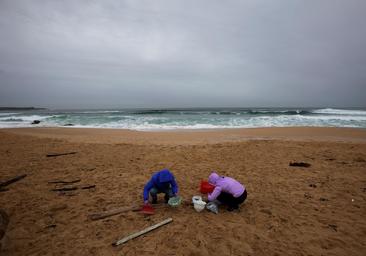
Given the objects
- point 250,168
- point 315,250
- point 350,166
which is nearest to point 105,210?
point 315,250

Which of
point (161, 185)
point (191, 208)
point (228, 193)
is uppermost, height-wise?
point (161, 185)

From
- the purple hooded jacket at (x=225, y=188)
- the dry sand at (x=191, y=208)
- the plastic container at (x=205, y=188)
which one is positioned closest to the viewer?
the dry sand at (x=191, y=208)

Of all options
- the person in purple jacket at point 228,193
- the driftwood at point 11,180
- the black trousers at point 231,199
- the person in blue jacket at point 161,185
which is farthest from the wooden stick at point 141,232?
the driftwood at point 11,180

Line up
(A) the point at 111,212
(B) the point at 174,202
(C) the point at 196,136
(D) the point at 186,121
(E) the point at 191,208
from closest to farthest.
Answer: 1. (A) the point at 111,212
2. (B) the point at 174,202
3. (E) the point at 191,208
4. (C) the point at 196,136
5. (D) the point at 186,121

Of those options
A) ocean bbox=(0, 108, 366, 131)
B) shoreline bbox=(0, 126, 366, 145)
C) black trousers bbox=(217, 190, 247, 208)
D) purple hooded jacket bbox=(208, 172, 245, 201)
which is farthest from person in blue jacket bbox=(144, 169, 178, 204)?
ocean bbox=(0, 108, 366, 131)

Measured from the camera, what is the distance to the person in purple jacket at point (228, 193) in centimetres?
383

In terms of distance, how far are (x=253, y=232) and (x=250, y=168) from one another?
345cm

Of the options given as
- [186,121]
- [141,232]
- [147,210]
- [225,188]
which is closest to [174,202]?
[147,210]

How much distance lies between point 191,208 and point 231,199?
80 cm

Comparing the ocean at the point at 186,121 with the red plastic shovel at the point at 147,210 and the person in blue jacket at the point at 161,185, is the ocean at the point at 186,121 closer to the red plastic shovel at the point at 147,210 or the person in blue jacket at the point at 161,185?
the person in blue jacket at the point at 161,185

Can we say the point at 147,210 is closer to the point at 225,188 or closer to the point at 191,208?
the point at 191,208

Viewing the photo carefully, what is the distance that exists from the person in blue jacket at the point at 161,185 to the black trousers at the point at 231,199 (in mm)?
916

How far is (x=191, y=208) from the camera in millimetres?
4051

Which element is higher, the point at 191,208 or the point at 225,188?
the point at 225,188
